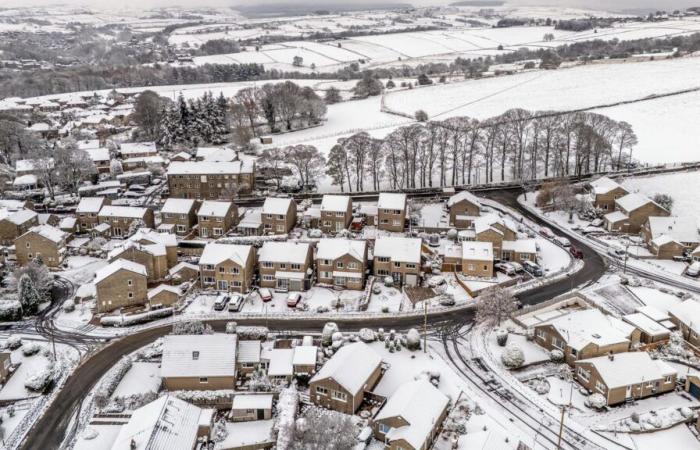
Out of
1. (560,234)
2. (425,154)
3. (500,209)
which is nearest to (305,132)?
(425,154)

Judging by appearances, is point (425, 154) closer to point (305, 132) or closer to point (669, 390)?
point (305, 132)

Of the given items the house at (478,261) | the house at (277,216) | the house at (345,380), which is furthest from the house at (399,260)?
the house at (345,380)

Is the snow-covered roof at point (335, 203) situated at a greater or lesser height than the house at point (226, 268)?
greater

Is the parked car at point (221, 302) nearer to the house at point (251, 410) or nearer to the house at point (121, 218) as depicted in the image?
the house at point (251, 410)

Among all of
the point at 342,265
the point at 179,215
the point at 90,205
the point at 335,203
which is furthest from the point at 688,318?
the point at 90,205

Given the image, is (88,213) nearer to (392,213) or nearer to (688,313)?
(392,213)

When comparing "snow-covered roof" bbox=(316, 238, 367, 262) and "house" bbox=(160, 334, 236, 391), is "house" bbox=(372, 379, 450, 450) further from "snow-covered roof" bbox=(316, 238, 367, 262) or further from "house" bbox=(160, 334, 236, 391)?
"snow-covered roof" bbox=(316, 238, 367, 262)

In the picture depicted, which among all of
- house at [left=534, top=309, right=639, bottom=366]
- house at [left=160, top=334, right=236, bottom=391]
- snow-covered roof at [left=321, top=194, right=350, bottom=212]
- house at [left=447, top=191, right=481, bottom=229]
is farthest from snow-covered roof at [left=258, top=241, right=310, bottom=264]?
house at [left=534, top=309, right=639, bottom=366]
